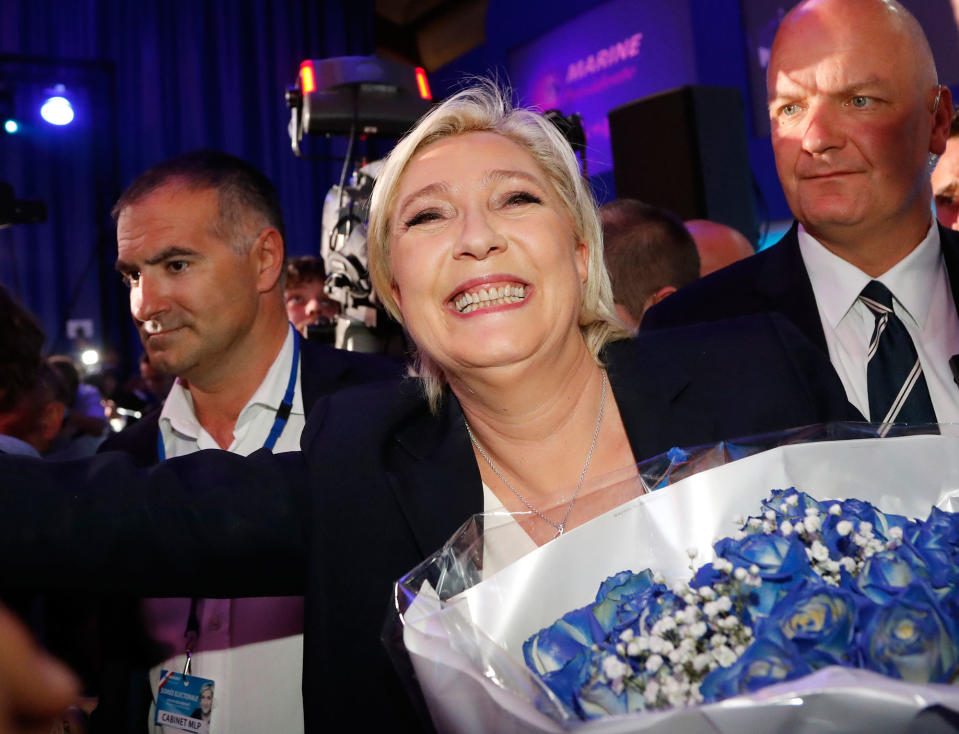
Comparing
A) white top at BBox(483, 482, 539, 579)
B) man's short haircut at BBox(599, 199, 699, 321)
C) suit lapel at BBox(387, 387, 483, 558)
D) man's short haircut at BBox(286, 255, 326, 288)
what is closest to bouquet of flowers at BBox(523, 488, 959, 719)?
white top at BBox(483, 482, 539, 579)

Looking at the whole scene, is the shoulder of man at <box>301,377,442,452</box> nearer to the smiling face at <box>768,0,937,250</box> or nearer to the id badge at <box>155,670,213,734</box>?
the id badge at <box>155,670,213,734</box>

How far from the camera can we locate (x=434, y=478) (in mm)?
1384

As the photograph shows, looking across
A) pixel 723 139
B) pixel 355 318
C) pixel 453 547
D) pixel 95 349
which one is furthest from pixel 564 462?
pixel 95 349

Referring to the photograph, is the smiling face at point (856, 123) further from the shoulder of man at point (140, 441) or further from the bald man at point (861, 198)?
the shoulder of man at point (140, 441)

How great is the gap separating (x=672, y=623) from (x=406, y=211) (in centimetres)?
96

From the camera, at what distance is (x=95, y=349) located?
7727 mm

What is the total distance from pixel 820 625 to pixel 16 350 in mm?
2315

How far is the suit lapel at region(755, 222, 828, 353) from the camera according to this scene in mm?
1825

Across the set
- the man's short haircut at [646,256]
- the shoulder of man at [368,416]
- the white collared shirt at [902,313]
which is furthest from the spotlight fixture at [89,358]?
the white collared shirt at [902,313]

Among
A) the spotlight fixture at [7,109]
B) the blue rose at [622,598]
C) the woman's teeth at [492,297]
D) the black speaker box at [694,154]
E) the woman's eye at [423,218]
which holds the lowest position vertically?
the blue rose at [622,598]

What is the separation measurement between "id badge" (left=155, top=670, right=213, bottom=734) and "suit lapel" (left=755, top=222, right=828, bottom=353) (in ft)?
4.54

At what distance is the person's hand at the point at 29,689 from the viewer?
2.02 ft

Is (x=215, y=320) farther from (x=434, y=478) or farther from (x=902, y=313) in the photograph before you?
(x=902, y=313)

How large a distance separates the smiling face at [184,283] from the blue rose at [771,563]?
1753 mm
